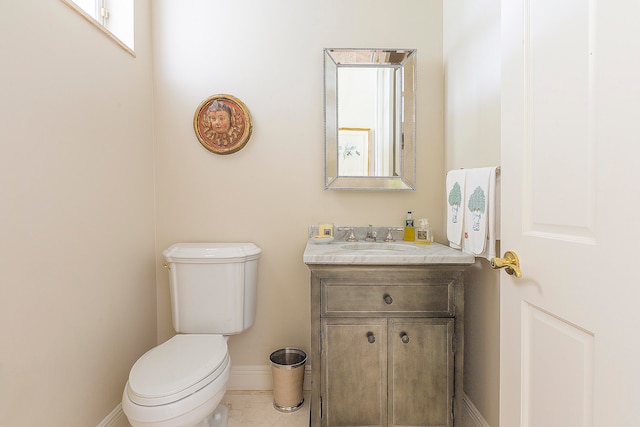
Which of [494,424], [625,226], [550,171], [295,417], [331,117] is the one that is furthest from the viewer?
[331,117]

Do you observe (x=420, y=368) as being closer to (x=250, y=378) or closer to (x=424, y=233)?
(x=424, y=233)

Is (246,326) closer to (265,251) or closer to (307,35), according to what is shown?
(265,251)

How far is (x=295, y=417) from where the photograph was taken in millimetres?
1786

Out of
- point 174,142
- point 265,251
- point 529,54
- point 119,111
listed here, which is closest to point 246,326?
point 265,251

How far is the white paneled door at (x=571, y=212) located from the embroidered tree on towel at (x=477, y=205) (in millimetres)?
408

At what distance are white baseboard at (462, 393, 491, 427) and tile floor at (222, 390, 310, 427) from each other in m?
0.79

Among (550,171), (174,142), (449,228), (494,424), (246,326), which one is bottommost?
(494,424)

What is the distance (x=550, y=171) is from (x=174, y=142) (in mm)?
1869

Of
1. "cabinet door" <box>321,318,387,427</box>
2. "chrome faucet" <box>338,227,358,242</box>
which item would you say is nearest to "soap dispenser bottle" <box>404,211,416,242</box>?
"chrome faucet" <box>338,227,358,242</box>

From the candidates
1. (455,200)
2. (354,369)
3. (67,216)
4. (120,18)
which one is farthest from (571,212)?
(120,18)

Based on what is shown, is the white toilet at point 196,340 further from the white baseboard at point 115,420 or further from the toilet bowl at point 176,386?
the white baseboard at point 115,420

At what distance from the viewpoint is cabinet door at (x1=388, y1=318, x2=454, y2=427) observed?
1493 mm

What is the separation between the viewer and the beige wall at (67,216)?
3.66 feet

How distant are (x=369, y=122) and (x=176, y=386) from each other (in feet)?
5.18
